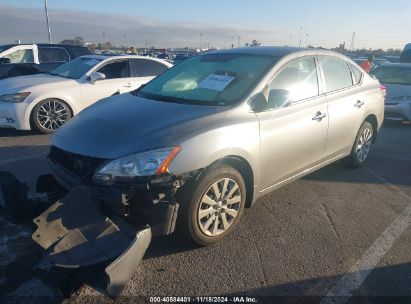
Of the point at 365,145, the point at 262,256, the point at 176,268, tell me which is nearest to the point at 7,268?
the point at 176,268

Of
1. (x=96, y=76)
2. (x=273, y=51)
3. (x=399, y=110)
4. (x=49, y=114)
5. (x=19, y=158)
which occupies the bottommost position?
(x=19, y=158)

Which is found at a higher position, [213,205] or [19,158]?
[213,205]

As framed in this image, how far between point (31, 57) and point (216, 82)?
8.43 metres

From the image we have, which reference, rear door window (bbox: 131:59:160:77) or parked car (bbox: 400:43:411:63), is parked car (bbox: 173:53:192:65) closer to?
rear door window (bbox: 131:59:160:77)

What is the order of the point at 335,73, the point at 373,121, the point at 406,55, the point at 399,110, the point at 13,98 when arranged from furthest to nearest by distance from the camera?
the point at 406,55 < the point at 399,110 < the point at 13,98 < the point at 373,121 < the point at 335,73

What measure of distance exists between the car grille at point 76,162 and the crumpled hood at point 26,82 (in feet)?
13.2

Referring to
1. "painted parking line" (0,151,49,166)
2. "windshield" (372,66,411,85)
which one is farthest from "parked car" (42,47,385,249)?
"windshield" (372,66,411,85)

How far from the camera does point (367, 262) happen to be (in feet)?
10.3

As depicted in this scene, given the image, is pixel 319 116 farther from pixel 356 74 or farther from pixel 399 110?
pixel 399 110

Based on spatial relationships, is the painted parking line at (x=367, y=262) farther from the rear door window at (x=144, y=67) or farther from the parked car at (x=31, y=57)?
the parked car at (x=31, y=57)

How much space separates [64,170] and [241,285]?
1801 millimetres

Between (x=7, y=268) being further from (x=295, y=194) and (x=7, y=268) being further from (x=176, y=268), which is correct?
(x=295, y=194)

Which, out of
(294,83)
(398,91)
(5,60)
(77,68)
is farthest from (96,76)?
(398,91)

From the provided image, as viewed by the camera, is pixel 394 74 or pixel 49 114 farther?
pixel 394 74
